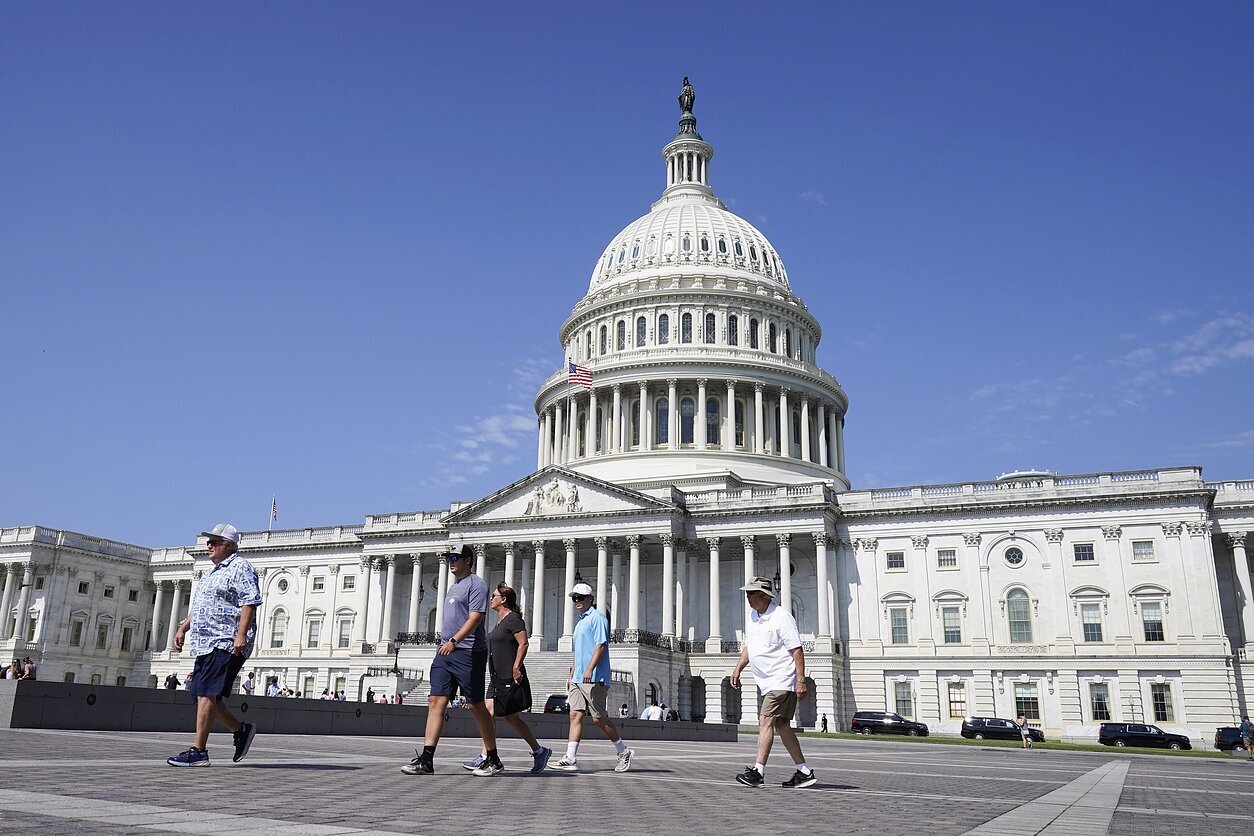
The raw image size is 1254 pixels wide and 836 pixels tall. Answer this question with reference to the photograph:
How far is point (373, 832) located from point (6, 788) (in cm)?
379

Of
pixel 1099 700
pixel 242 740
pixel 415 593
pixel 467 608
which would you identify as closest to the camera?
pixel 467 608

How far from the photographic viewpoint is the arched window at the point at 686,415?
8425 centimetres

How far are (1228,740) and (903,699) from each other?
18.2m

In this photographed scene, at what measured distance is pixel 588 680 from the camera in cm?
1452

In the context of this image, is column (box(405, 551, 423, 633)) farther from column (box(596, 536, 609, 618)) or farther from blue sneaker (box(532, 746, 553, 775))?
blue sneaker (box(532, 746, 553, 775))

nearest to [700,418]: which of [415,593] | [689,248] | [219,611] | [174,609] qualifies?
[689,248]

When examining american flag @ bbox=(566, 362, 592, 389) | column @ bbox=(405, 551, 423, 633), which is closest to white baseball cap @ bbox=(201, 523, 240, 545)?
column @ bbox=(405, 551, 423, 633)

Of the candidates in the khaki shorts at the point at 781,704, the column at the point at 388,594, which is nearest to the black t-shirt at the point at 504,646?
the khaki shorts at the point at 781,704

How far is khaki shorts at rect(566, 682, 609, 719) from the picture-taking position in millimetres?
14523

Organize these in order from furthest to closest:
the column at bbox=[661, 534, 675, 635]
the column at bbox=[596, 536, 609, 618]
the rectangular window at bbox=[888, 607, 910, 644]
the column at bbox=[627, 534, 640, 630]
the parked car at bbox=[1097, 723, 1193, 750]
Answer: the column at bbox=[596, 536, 609, 618] < the column at bbox=[661, 534, 675, 635] < the column at bbox=[627, 534, 640, 630] < the rectangular window at bbox=[888, 607, 910, 644] < the parked car at bbox=[1097, 723, 1193, 750]

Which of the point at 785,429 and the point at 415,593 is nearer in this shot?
the point at 415,593

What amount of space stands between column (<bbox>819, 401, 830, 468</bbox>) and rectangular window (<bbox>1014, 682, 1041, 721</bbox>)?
1130 inches

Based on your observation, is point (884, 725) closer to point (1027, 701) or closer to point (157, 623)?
point (1027, 701)

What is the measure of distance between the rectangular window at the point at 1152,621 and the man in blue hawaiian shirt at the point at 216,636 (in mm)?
59197
